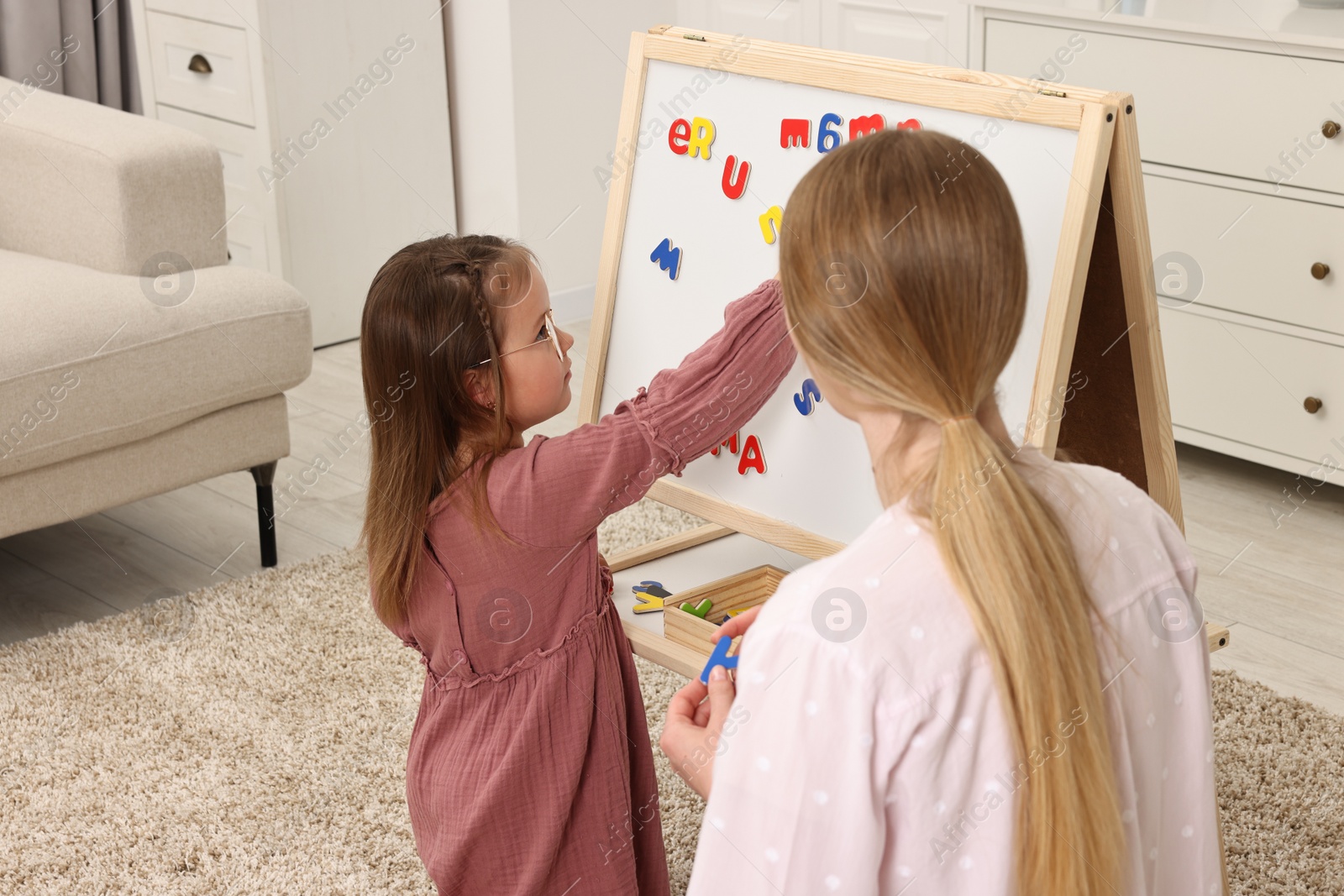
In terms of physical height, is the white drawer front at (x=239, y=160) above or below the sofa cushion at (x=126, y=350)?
above

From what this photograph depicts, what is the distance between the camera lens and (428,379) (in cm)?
107

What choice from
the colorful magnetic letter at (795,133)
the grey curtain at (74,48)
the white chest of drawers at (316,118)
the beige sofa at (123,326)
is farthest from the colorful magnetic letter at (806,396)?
the grey curtain at (74,48)

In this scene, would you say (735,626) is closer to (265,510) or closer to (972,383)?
(972,383)

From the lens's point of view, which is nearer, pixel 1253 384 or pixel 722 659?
pixel 722 659

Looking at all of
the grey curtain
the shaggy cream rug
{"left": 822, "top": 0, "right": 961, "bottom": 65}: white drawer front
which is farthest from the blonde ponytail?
the grey curtain

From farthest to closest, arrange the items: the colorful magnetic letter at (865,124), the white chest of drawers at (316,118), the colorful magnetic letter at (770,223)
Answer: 1. the white chest of drawers at (316,118)
2. the colorful magnetic letter at (770,223)
3. the colorful magnetic letter at (865,124)

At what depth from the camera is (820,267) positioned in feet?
2.12

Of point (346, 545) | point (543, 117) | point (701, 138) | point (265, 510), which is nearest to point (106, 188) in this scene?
point (265, 510)

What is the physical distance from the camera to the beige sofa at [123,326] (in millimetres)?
1878

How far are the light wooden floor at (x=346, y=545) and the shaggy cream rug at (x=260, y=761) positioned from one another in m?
0.11

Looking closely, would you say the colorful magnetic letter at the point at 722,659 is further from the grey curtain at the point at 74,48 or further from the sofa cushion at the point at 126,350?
the grey curtain at the point at 74,48

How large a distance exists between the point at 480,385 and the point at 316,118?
7.10 ft

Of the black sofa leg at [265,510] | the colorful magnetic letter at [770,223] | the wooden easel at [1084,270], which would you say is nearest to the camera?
the wooden easel at [1084,270]

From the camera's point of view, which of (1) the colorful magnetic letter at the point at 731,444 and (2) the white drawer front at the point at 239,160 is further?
(2) the white drawer front at the point at 239,160
